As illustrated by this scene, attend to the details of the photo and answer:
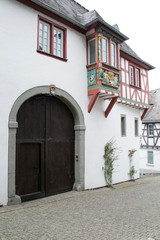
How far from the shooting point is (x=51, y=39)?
25.1ft

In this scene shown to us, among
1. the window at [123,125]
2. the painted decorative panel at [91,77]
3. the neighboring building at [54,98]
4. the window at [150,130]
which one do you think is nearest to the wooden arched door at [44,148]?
the neighboring building at [54,98]

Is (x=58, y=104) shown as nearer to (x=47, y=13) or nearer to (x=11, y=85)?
(x=11, y=85)

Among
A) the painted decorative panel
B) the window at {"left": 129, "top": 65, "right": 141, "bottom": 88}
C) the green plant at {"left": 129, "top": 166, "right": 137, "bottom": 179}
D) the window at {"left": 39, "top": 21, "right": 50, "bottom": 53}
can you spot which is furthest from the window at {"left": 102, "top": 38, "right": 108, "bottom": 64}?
the green plant at {"left": 129, "top": 166, "right": 137, "bottom": 179}

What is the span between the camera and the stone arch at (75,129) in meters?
6.26

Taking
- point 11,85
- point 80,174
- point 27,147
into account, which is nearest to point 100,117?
point 80,174

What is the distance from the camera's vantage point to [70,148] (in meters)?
8.55

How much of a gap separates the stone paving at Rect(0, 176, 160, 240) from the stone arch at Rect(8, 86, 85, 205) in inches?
23.9

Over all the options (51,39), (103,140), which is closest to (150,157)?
(103,140)

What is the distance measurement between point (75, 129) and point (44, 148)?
162cm

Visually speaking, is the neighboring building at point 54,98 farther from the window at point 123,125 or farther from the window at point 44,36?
the window at point 123,125

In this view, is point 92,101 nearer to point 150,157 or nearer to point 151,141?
point 151,141

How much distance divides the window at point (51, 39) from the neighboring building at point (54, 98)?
3 centimetres

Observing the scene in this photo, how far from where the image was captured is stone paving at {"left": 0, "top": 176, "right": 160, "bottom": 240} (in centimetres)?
452

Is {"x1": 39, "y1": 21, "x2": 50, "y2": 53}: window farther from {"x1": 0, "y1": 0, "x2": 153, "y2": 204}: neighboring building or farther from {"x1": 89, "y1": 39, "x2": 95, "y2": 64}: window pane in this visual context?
{"x1": 89, "y1": 39, "x2": 95, "y2": 64}: window pane
